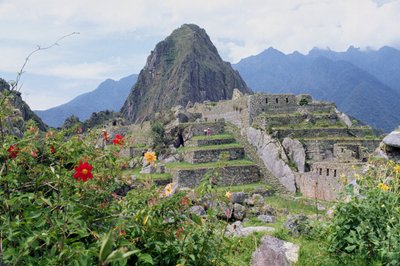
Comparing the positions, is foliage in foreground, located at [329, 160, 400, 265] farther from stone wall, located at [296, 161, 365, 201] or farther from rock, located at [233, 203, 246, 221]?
stone wall, located at [296, 161, 365, 201]

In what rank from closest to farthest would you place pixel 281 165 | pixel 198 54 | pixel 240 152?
1. pixel 281 165
2. pixel 240 152
3. pixel 198 54

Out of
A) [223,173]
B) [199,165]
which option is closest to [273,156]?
[223,173]

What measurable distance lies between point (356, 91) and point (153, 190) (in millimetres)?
96670

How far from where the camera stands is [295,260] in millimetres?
5062

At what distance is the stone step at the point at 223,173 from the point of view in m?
19.6

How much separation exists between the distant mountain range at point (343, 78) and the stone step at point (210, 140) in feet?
180

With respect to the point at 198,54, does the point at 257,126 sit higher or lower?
lower

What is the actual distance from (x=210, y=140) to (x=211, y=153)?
1.80m

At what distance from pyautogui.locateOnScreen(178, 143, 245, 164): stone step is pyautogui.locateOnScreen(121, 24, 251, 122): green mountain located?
10119 cm

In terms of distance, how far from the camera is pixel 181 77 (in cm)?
13512

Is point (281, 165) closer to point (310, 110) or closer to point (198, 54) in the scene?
point (310, 110)

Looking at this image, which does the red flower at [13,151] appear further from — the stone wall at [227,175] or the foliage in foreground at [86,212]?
the stone wall at [227,175]

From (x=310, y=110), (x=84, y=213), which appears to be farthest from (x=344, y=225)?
(x=310, y=110)

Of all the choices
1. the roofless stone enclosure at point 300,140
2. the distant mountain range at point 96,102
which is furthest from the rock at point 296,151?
the distant mountain range at point 96,102
